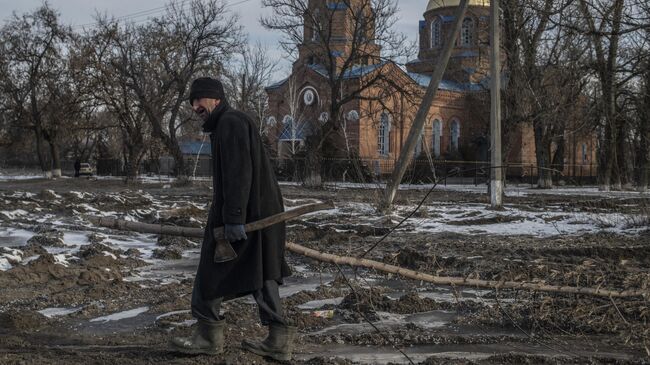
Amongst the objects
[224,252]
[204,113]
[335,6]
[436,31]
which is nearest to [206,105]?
[204,113]

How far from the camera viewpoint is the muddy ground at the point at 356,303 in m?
4.98

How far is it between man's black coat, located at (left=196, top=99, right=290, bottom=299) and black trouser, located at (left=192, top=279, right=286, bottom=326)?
76 mm

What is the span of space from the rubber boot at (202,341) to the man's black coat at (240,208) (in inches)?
9.6

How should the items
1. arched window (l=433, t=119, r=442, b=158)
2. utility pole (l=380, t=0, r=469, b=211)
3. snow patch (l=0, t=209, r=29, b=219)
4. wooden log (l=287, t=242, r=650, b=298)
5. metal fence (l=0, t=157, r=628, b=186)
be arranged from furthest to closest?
arched window (l=433, t=119, r=442, b=158), metal fence (l=0, t=157, r=628, b=186), utility pole (l=380, t=0, r=469, b=211), snow patch (l=0, t=209, r=29, b=219), wooden log (l=287, t=242, r=650, b=298)

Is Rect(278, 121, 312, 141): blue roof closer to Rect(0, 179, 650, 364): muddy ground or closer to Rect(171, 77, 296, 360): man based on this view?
Rect(0, 179, 650, 364): muddy ground

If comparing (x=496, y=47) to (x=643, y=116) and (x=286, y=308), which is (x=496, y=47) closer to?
(x=643, y=116)

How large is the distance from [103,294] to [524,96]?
21099 millimetres

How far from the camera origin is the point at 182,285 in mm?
7656

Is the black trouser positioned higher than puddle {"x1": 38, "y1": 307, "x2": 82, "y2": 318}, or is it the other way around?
the black trouser

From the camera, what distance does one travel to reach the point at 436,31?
56.1 meters

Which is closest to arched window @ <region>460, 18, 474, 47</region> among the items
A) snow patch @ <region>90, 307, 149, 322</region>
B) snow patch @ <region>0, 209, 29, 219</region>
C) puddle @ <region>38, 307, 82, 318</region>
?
snow patch @ <region>0, 209, 29, 219</region>

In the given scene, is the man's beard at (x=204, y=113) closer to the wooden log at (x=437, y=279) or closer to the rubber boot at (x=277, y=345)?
the wooden log at (x=437, y=279)

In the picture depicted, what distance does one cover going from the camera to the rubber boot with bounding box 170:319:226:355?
441 cm

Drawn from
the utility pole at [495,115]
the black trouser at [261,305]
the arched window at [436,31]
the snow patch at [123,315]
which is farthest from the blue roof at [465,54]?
the black trouser at [261,305]
